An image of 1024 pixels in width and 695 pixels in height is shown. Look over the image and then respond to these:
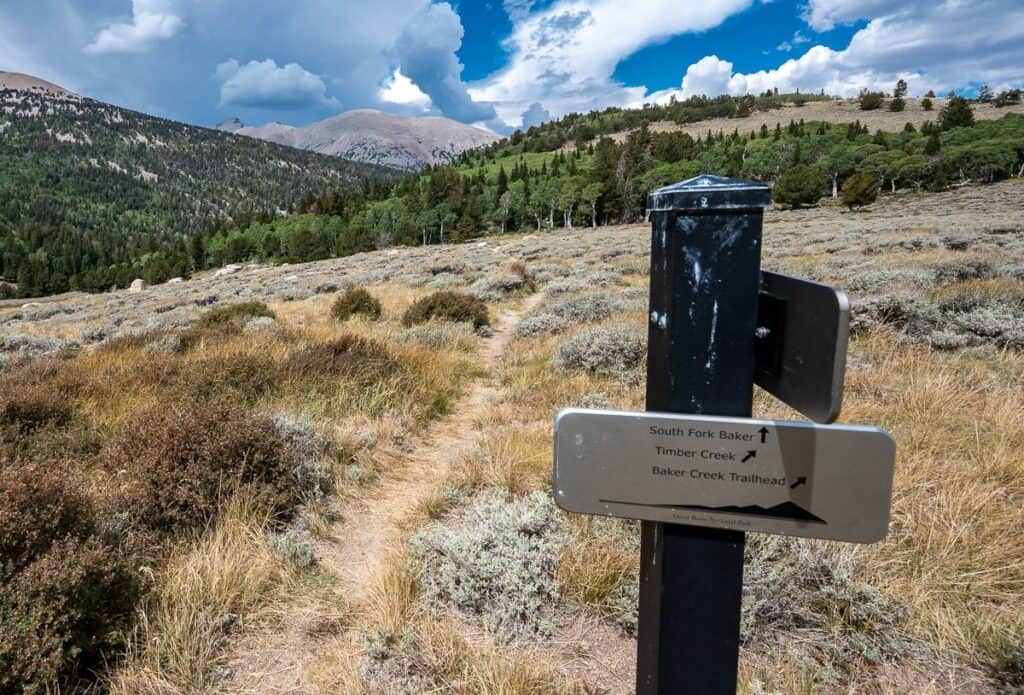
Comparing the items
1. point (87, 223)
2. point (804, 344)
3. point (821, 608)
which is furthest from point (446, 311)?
point (87, 223)

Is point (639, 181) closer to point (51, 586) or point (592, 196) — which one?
point (592, 196)

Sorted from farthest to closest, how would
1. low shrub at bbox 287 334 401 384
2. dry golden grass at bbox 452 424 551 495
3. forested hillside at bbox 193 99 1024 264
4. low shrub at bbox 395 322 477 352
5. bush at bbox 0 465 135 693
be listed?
1. forested hillside at bbox 193 99 1024 264
2. low shrub at bbox 395 322 477 352
3. low shrub at bbox 287 334 401 384
4. dry golden grass at bbox 452 424 551 495
5. bush at bbox 0 465 135 693

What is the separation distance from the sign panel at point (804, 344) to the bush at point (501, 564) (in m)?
2.16

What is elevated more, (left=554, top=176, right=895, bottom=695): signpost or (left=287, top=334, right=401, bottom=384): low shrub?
(left=554, top=176, right=895, bottom=695): signpost

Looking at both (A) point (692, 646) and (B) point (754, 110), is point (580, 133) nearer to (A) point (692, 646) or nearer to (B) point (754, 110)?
(B) point (754, 110)

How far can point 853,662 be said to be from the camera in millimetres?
2395

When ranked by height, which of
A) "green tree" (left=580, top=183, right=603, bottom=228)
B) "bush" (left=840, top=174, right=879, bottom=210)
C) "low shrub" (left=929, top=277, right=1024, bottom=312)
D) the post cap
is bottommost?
"low shrub" (left=929, top=277, right=1024, bottom=312)

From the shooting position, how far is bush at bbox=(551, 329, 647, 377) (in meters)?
6.78

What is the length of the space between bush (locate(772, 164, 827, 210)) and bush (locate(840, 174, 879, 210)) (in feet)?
20.5

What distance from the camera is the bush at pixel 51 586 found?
2.06 m

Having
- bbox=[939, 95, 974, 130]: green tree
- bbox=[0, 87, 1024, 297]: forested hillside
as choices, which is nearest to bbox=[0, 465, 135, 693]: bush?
bbox=[0, 87, 1024, 297]: forested hillside

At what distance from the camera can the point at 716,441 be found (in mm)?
1124

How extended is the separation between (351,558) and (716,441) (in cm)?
313

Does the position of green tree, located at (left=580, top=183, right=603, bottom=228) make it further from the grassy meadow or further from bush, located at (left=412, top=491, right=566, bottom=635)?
bush, located at (left=412, top=491, right=566, bottom=635)
